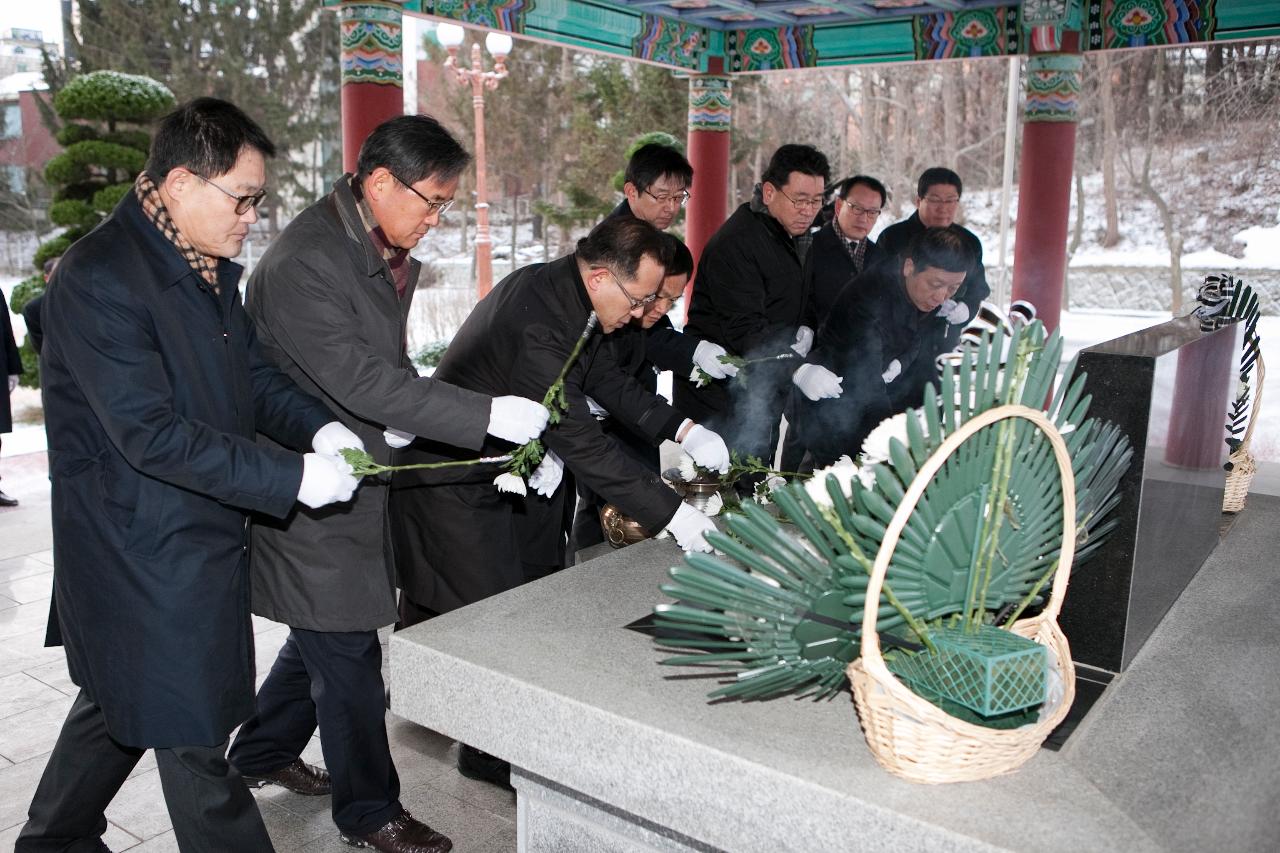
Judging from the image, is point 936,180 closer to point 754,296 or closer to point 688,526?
point 754,296

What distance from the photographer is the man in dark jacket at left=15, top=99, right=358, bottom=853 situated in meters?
1.65

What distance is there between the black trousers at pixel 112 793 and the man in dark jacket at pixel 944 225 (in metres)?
3.24

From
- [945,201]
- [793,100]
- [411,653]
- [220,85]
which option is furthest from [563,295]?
[793,100]

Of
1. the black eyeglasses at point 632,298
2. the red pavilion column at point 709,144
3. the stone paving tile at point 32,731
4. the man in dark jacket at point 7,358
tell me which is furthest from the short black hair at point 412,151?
the red pavilion column at point 709,144

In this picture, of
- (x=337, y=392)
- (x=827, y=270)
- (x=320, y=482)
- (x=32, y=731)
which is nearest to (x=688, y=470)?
(x=337, y=392)

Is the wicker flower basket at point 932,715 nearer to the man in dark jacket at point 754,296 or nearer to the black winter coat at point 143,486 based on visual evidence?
the black winter coat at point 143,486

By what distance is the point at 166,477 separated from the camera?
1.66 metres

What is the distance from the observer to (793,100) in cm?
1254

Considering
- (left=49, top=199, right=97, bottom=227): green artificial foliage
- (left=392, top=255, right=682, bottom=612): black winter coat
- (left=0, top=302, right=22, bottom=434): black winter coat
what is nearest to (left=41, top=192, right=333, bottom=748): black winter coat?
(left=392, top=255, right=682, bottom=612): black winter coat

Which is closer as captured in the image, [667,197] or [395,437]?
[395,437]

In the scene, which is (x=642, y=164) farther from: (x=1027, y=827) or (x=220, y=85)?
(x=220, y=85)

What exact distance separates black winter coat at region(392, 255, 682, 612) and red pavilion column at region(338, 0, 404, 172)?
11.6 ft

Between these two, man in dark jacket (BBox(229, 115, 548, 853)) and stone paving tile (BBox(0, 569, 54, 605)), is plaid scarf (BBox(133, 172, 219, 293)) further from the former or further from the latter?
stone paving tile (BBox(0, 569, 54, 605))

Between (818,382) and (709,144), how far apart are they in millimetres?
5055
